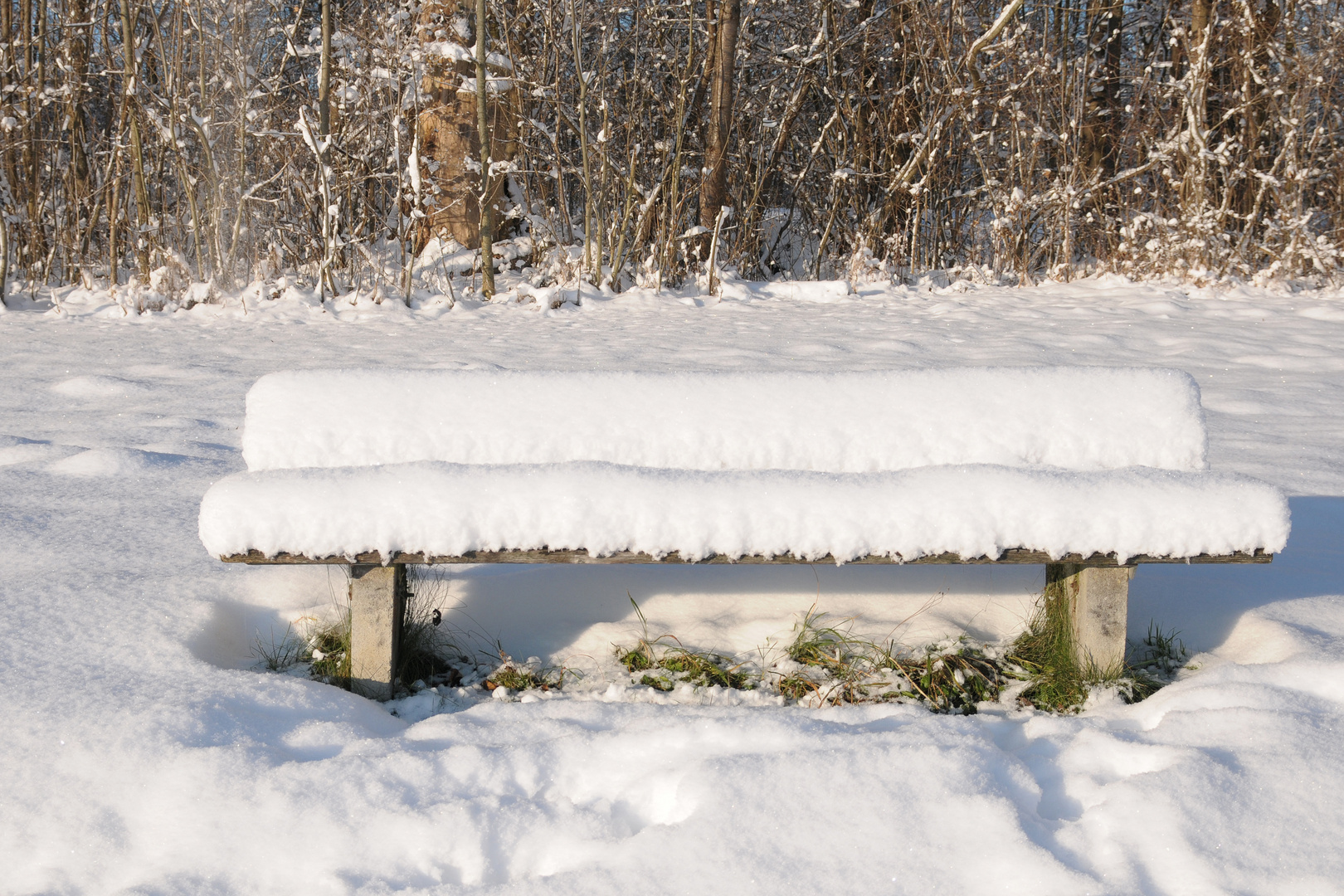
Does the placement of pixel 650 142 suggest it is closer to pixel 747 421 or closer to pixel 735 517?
pixel 747 421

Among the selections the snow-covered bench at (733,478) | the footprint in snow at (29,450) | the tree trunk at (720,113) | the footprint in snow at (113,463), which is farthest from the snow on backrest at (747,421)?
the tree trunk at (720,113)

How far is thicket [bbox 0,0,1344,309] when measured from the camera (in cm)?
777

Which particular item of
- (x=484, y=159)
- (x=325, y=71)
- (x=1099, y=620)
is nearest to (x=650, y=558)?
(x=1099, y=620)

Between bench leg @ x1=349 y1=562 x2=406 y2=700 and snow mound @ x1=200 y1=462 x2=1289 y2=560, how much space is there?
235mm

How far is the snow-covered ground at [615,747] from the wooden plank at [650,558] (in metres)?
0.29

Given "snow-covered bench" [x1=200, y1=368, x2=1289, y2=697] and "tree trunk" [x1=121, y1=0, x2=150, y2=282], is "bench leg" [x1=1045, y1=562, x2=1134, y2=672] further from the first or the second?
"tree trunk" [x1=121, y1=0, x2=150, y2=282]

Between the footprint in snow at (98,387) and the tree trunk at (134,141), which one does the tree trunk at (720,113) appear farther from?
the footprint in snow at (98,387)

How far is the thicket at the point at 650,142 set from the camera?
7773 mm

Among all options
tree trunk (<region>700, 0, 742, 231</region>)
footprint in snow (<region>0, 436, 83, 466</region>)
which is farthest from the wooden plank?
tree trunk (<region>700, 0, 742, 231</region>)

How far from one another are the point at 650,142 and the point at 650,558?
9.19 meters

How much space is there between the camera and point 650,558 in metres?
1.77

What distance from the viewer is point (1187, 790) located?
59.3 inches

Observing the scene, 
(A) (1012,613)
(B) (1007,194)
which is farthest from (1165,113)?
(A) (1012,613)

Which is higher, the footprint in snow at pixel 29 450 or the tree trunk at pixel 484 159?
the tree trunk at pixel 484 159
